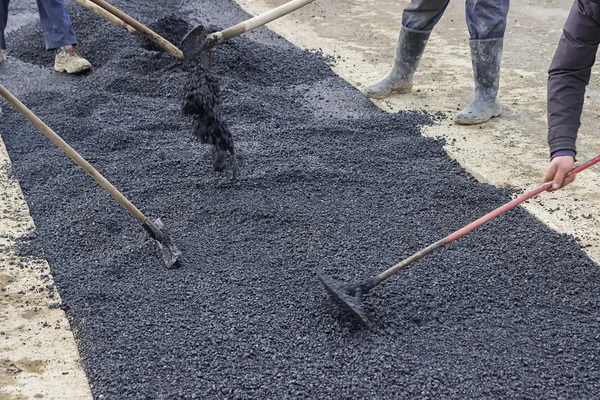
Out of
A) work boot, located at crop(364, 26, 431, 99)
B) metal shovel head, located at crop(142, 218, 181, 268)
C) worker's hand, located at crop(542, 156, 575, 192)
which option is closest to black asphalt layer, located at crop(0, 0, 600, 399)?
metal shovel head, located at crop(142, 218, 181, 268)

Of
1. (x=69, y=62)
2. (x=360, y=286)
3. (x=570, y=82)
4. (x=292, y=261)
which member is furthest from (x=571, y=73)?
(x=69, y=62)

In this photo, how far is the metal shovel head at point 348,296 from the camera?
2.65 meters

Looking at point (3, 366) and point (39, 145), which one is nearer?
point (3, 366)

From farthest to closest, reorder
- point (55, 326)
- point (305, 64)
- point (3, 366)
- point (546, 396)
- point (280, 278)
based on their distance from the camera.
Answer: point (305, 64) < point (280, 278) < point (55, 326) < point (3, 366) < point (546, 396)

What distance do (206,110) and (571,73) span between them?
176 centimetres

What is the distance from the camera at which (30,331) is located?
9.17 feet

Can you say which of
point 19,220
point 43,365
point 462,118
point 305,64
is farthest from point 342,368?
point 305,64

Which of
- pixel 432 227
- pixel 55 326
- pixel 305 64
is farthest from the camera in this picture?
pixel 305 64

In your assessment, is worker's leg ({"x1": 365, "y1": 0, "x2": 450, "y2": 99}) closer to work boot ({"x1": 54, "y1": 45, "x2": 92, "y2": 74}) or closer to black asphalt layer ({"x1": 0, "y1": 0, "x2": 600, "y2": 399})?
black asphalt layer ({"x1": 0, "y1": 0, "x2": 600, "y2": 399})

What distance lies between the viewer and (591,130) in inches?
178

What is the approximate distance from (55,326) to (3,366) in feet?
0.86

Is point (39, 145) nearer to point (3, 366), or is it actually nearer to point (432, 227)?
point (3, 366)

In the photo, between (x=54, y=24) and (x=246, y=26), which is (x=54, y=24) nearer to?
(x=54, y=24)

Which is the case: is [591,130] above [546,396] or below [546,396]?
below
